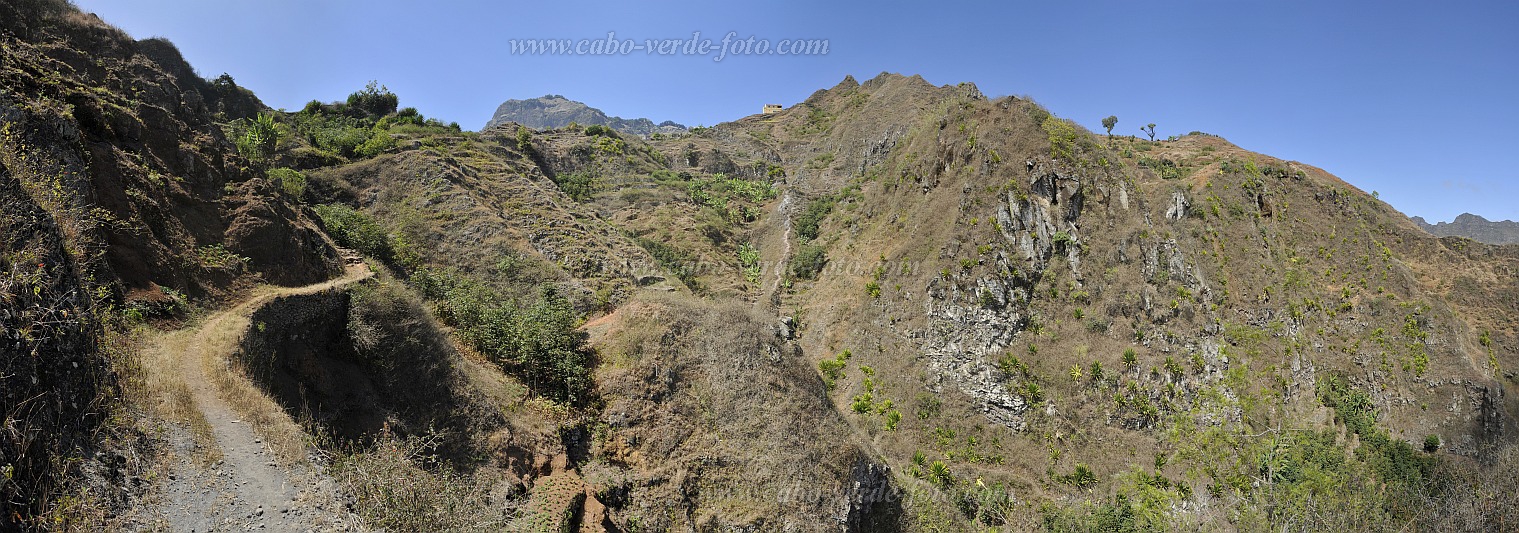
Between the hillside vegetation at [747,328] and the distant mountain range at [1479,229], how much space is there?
3117 inches

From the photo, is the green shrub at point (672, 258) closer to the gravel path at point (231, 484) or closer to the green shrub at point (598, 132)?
the gravel path at point (231, 484)

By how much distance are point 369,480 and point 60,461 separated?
9.50 feet

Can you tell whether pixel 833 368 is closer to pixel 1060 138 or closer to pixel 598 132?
pixel 1060 138

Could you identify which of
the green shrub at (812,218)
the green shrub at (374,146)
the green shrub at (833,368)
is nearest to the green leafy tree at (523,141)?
the green shrub at (374,146)

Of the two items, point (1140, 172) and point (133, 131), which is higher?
point (1140, 172)

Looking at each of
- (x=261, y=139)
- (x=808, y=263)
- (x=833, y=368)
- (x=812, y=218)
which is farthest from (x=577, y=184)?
(x=833, y=368)

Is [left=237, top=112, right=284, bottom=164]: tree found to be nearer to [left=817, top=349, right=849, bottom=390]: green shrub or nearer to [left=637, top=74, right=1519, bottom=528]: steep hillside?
[left=637, top=74, right=1519, bottom=528]: steep hillside

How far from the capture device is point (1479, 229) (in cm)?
9888

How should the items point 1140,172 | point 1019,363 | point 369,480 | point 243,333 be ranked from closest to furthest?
point 369,480 → point 243,333 → point 1019,363 → point 1140,172

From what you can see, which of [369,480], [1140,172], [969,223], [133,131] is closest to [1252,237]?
[1140,172]

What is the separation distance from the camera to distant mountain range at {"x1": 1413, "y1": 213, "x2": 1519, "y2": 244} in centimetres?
9262

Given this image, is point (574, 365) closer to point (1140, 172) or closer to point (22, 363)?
point (22, 363)

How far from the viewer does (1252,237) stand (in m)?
31.8

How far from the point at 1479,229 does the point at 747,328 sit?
148452 mm
